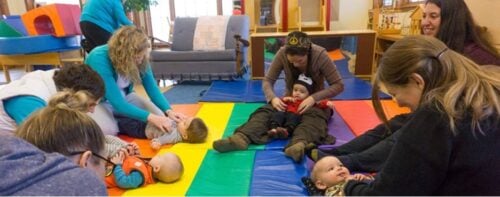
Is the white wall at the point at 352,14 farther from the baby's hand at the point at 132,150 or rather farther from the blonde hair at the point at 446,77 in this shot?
the blonde hair at the point at 446,77

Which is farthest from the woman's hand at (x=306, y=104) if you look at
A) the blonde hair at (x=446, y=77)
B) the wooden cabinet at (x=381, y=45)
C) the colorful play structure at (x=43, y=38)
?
the colorful play structure at (x=43, y=38)

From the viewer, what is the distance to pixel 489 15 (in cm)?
218

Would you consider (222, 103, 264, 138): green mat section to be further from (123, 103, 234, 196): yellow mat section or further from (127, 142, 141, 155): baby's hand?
(127, 142, 141, 155): baby's hand

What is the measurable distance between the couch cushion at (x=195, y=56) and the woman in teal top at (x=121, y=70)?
2.23m

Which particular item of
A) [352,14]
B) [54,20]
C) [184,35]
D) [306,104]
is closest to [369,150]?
[306,104]

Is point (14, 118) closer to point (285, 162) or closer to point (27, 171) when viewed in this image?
point (27, 171)

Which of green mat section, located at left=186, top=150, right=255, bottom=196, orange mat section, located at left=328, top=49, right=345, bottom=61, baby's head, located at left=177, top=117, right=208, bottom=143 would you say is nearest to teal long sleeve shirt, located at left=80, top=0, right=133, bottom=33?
baby's head, located at left=177, top=117, right=208, bottom=143

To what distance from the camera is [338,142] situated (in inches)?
88.4

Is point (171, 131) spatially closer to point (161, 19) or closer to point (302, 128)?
point (302, 128)

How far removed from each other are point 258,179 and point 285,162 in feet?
0.80

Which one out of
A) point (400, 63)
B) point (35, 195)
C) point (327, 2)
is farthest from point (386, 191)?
point (327, 2)

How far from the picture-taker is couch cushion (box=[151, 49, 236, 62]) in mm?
4711

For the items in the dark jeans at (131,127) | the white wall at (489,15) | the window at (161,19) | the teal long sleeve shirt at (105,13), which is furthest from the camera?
the window at (161,19)

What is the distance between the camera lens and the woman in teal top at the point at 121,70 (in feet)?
7.25
